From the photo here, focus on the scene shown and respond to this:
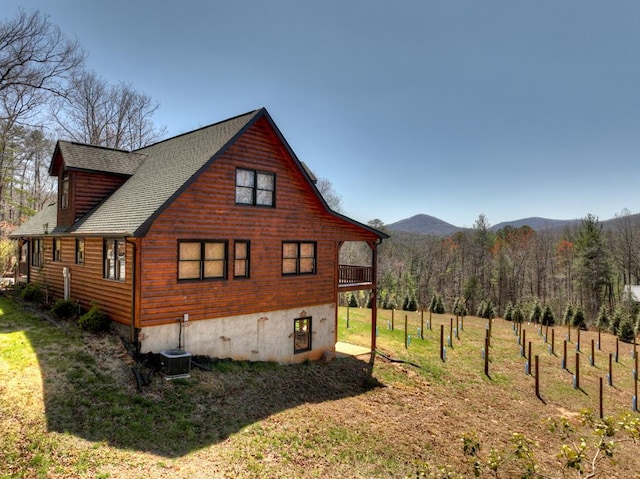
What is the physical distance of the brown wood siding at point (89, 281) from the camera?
1185 cm

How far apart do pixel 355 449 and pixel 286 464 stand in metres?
2.03

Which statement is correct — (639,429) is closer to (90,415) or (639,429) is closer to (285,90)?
(90,415)

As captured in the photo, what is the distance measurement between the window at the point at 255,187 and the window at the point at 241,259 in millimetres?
1488

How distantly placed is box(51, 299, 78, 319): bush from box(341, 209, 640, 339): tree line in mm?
26955

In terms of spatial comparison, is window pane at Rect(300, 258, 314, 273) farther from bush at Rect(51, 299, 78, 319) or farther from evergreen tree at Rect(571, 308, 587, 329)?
evergreen tree at Rect(571, 308, 587, 329)

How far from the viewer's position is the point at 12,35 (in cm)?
1997

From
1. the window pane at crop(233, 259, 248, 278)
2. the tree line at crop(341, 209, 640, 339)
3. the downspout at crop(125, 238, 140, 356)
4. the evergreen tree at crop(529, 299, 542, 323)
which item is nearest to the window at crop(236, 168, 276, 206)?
the window pane at crop(233, 259, 248, 278)

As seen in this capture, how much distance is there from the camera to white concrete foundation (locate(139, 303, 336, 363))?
11.8m

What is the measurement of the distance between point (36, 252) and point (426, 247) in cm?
5907

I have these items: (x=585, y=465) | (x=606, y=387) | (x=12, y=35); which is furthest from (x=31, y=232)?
(x=606, y=387)

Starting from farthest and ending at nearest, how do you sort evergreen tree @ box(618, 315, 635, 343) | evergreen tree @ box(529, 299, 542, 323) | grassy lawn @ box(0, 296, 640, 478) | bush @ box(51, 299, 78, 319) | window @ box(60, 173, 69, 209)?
evergreen tree @ box(529, 299, 542, 323), evergreen tree @ box(618, 315, 635, 343), window @ box(60, 173, 69, 209), bush @ box(51, 299, 78, 319), grassy lawn @ box(0, 296, 640, 478)

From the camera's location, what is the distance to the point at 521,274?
2147 inches

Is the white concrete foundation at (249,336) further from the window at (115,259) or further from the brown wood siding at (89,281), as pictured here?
the window at (115,259)

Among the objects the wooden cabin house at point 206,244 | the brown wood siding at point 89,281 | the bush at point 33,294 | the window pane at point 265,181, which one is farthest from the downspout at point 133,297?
the bush at point 33,294
